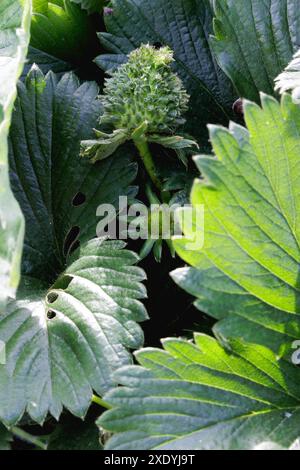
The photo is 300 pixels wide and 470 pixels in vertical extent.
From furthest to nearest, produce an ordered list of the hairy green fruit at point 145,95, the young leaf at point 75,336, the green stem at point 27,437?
1. the green stem at point 27,437
2. the hairy green fruit at point 145,95
3. the young leaf at point 75,336

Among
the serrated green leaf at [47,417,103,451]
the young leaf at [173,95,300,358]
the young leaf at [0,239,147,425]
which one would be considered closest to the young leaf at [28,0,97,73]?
the young leaf at [0,239,147,425]

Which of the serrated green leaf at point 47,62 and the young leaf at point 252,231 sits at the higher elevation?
the serrated green leaf at point 47,62

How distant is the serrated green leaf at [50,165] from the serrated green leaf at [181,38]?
0.41 feet

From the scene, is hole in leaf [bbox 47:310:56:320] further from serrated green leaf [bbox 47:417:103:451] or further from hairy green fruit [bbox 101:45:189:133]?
hairy green fruit [bbox 101:45:189:133]

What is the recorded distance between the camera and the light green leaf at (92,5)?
1212 mm

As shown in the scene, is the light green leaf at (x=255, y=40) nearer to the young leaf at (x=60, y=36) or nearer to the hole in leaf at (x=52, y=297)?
the young leaf at (x=60, y=36)

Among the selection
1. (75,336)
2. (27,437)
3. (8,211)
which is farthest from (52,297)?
(8,211)

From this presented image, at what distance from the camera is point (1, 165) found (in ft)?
2.54

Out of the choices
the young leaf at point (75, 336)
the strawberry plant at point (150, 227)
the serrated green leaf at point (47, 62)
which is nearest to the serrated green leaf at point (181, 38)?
the strawberry plant at point (150, 227)

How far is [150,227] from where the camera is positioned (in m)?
1.00

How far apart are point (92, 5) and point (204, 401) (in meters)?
0.76

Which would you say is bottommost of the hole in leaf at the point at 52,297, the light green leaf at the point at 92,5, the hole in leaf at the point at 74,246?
the hole in leaf at the point at 52,297

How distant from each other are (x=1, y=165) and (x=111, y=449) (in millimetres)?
348

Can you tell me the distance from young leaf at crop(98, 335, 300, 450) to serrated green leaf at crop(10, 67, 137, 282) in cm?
35
